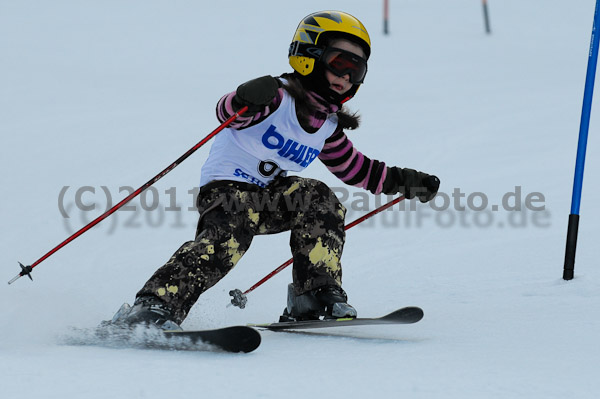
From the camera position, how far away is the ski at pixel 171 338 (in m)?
2.47

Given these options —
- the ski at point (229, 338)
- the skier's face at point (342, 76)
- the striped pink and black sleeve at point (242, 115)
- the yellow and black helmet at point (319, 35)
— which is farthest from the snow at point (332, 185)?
the yellow and black helmet at point (319, 35)

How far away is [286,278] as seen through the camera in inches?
180

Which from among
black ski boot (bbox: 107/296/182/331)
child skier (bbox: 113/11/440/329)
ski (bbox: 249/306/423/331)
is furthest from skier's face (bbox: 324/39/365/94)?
black ski boot (bbox: 107/296/182/331)

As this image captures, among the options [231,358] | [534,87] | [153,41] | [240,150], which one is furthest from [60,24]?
[231,358]

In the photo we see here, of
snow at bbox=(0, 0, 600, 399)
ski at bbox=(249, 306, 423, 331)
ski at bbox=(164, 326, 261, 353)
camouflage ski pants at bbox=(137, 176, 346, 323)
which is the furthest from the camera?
camouflage ski pants at bbox=(137, 176, 346, 323)

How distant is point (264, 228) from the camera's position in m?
3.27

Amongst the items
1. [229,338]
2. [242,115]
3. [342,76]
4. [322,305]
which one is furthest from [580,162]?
[229,338]

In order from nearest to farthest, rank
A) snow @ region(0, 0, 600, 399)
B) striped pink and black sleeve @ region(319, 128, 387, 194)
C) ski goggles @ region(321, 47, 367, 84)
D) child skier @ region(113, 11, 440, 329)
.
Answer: snow @ region(0, 0, 600, 399) → child skier @ region(113, 11, 440, 329) → ski goggles @ region(321, 47, 367, 84) → striped pink and black sleeve @ region(319, 128, 387, 194)

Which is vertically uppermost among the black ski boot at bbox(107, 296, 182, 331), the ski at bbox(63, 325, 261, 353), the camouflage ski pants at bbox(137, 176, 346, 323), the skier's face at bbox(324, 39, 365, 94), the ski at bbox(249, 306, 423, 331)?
the skier's face at bbox(324, 39, 365, 94)

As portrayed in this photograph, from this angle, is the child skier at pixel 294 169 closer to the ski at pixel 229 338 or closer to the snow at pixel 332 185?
the snow at pixel 332 185

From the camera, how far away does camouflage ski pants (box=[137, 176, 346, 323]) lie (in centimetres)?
298

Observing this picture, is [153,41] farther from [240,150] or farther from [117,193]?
[240,150]

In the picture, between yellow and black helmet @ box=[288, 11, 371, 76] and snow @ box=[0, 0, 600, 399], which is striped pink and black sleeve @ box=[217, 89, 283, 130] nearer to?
yellow and black helmet @ box=[288, 11, 371, 76]

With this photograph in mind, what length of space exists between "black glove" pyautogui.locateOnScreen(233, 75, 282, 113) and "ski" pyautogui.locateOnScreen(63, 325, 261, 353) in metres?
0.94
